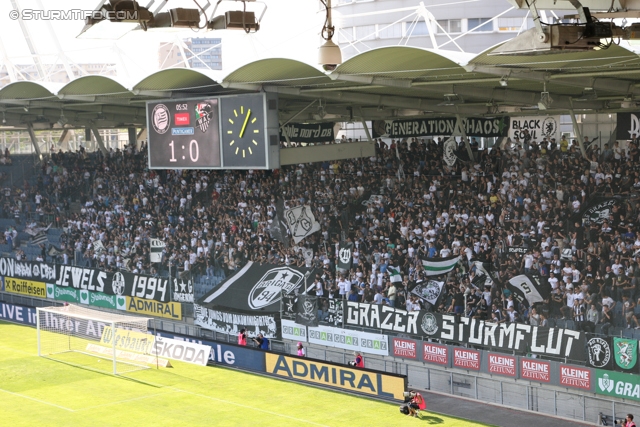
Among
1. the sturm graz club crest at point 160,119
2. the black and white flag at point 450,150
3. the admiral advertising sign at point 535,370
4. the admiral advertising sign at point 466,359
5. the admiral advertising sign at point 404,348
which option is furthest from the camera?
the black and white flag at point 450,150

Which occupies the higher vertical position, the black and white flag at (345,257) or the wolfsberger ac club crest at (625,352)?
the black and white flag at (345,257)

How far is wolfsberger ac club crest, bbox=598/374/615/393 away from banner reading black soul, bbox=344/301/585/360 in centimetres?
67

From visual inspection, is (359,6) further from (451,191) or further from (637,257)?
(637,257)

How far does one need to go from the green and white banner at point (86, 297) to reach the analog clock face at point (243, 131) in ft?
30.2

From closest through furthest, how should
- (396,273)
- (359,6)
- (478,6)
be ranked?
(396,273) < (478,6) < (359,6)

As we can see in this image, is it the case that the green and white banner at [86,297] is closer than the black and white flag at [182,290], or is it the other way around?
the black and white flag at [182,290]

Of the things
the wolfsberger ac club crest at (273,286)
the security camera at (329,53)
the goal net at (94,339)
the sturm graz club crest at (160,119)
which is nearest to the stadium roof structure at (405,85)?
the sturm graz club crest at (160,119)

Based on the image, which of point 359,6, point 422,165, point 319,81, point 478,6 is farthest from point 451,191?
point 359,6

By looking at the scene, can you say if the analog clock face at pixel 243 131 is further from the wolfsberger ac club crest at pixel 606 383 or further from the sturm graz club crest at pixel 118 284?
the wolfsberger ac club crest at pixel 606 383

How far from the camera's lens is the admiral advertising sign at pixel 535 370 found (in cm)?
1975

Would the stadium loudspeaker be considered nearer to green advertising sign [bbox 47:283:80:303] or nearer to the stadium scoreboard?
green advertising sign [bbox 47:283:80:303]

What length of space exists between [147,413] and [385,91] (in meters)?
11.4

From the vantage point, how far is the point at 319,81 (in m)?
23.2

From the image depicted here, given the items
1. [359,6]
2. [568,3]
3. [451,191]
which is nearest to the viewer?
[568,3]
